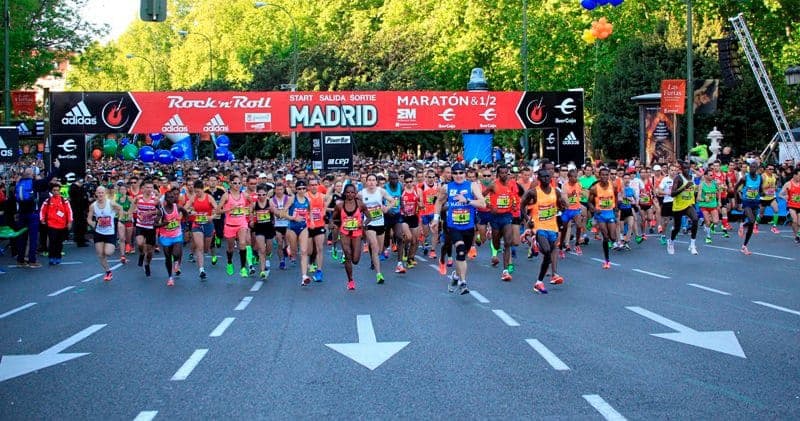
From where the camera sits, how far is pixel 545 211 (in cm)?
1493

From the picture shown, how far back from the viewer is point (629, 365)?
28.8 ft

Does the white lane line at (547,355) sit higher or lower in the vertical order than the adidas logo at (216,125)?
lower

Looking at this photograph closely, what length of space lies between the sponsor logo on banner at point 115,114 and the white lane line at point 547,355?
65.5ft

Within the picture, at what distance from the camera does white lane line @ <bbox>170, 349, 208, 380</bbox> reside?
8586 mm

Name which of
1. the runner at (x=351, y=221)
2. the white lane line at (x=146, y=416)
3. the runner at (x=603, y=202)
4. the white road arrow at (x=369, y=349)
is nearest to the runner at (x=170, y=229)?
the runner at (x=351, y=221)

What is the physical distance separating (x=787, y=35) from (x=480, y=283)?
134 feet

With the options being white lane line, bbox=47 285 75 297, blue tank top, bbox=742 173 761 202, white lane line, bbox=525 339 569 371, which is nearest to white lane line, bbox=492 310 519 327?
white lane line, bbox=525 339 569 371

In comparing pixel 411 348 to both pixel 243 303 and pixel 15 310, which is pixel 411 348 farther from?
pixel 15 310

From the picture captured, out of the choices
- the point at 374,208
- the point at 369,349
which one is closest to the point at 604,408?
the point at 369,349

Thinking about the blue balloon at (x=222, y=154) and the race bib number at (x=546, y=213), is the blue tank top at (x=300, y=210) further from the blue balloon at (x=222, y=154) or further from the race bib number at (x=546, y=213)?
the blue balloon at (x=222, y=154)

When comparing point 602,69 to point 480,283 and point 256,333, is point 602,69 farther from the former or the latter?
point 256,333

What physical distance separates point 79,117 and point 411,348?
2001 centimetres

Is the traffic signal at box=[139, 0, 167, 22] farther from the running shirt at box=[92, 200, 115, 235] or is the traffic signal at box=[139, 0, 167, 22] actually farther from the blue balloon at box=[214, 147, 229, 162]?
the blue balloon at box=[214, 147, 229, 162]

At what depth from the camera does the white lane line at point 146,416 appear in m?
7.05
